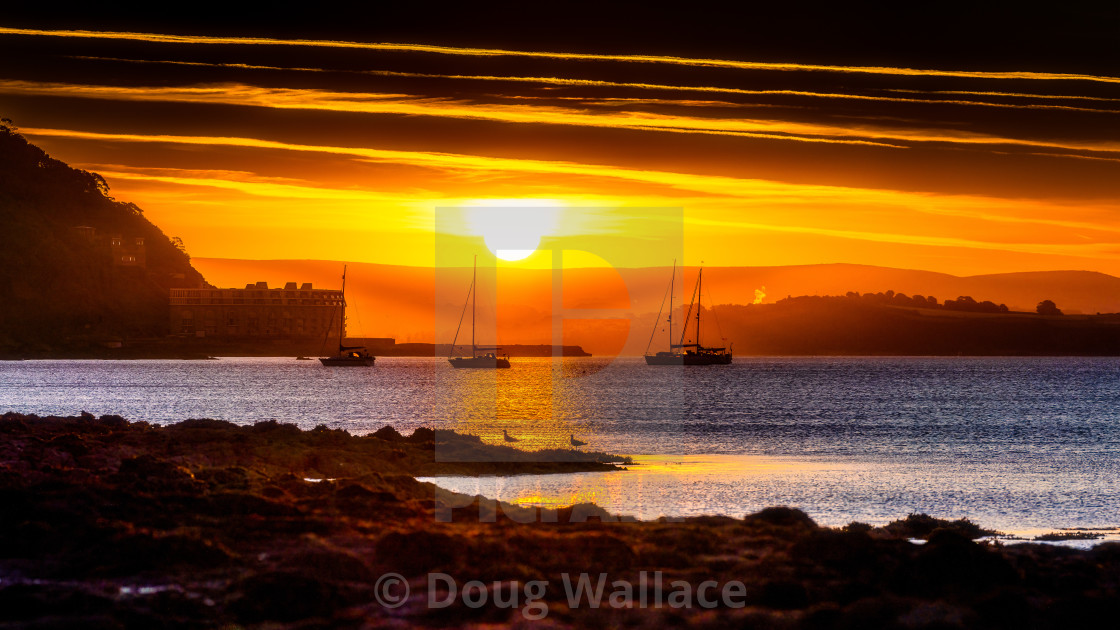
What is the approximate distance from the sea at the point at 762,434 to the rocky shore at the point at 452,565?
7244 mm

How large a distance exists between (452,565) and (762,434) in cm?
5096

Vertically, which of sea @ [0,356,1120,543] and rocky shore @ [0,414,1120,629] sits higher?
rocky shore @ [0,414,1120,629]

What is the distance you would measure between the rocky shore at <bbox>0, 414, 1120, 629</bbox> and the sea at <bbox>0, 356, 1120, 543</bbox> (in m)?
7.24

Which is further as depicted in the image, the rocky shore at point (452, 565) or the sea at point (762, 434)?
the sea at point (762, 434)

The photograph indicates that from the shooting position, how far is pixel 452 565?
20.2 metres

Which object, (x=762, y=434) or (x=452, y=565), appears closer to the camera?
(x=452, y=565)

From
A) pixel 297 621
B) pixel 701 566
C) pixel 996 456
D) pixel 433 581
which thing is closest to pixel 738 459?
pixel 996 456

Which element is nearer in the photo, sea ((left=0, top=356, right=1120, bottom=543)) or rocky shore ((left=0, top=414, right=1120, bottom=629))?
rocky shore ((left=0, top=414, right=1120, bottom=629))

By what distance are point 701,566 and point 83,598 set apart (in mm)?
11847

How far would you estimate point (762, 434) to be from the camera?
2694 inches

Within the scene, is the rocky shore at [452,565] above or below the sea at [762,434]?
above

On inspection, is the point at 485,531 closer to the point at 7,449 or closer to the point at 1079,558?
the point at 1079,558

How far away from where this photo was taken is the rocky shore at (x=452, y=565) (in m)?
16.9

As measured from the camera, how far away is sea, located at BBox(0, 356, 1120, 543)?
117 ft
